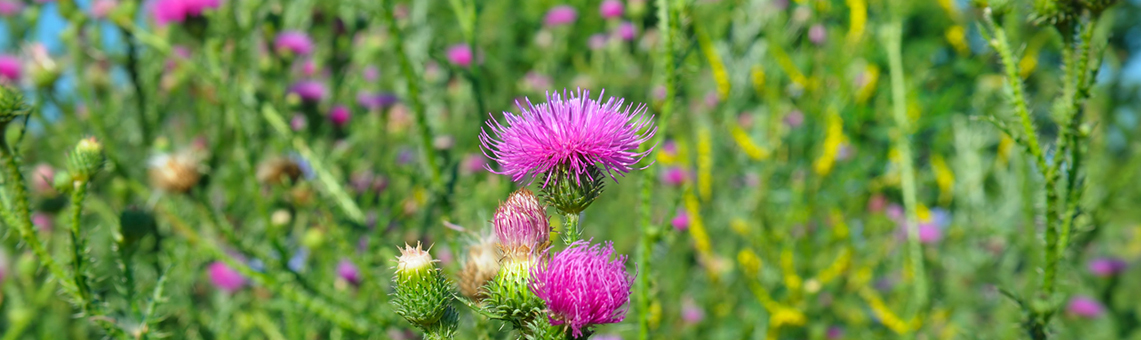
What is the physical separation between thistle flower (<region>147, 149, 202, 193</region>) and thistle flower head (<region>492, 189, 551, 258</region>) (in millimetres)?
1603

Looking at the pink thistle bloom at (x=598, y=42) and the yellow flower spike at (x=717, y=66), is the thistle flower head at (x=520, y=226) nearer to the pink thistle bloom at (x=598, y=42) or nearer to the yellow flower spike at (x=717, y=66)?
the yellow flower spike at (x=717, y=66)

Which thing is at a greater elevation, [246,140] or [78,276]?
[246,140]

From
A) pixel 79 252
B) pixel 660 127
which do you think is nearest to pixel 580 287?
pixel 660 127

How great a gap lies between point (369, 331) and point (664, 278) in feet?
5.58

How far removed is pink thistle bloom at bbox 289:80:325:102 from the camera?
2.50 meters

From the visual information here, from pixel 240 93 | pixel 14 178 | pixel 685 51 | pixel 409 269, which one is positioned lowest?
pixel 409 269

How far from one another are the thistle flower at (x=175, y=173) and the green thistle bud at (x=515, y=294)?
162 centimetres

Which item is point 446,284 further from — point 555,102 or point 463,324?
point 463,324

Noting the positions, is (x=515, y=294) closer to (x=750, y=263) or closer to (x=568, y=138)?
(x=568, y=138)

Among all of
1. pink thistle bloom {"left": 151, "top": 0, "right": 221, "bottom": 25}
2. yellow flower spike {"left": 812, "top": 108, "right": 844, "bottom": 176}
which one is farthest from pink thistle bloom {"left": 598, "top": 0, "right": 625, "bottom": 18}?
pink thistle bloom {"left": 151, "top": 0, "right": 221, "bottom": 25}

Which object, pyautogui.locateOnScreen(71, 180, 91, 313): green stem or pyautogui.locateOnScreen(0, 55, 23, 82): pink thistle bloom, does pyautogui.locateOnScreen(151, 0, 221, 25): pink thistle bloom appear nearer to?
pyautogui.locateOnScreen(0, 55, 23, 82): pink thistle bloom

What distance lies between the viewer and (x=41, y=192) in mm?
2461

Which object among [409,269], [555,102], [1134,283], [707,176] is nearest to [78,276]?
[409,269]

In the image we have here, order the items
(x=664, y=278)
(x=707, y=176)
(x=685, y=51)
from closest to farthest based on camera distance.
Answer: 1. (x=685, y=51)
2. (x=707, y=176)
3. (x=664, y=278)
